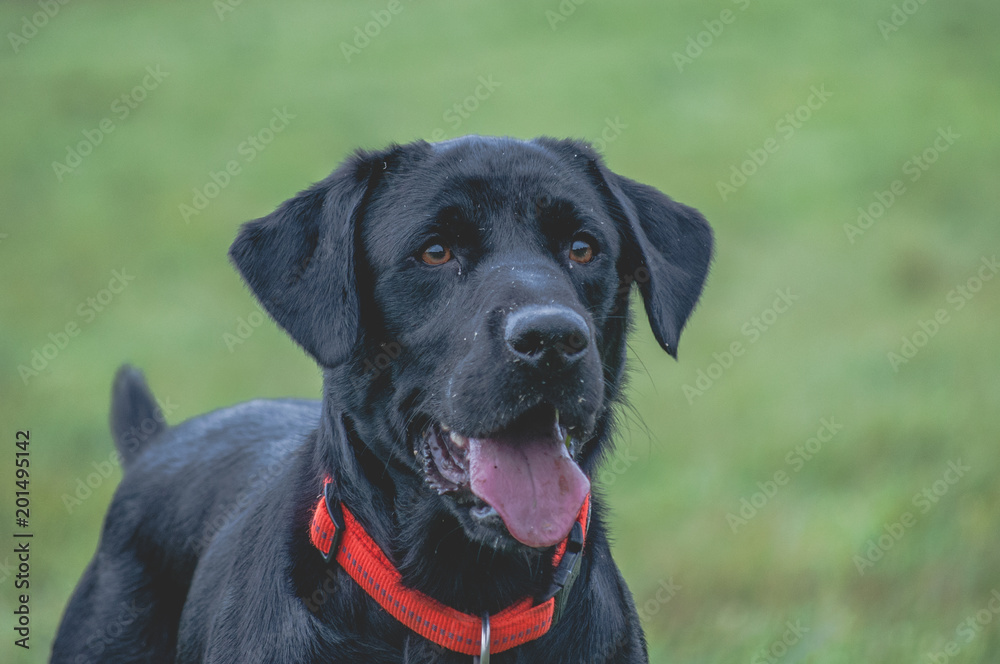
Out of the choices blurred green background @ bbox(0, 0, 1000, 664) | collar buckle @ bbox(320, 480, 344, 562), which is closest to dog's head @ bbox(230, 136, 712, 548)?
collar buckle @ bbox(320, 480, 344, 562)

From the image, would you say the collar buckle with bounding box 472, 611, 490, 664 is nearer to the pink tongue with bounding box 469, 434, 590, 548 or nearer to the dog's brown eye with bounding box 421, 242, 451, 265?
the pink tongue with bounding box 469, 434, 590, 548

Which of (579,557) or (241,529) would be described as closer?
(579,557)

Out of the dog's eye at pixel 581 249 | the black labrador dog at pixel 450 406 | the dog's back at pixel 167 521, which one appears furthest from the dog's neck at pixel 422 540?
the dog's eye at pixel 581 249

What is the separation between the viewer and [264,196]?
45.5 ft

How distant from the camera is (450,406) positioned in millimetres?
2939

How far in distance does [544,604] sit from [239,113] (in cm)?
1493

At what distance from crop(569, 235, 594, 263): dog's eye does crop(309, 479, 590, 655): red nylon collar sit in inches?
39.0

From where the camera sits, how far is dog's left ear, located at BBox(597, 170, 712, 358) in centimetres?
337

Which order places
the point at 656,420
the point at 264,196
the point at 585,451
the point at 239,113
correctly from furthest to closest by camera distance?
1. the point at 239,113
2. the point at 264,196
3. the point at 656,420
4. the point at 585,451

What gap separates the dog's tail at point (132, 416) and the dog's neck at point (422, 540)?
190 cm

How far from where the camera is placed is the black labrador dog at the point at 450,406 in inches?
112

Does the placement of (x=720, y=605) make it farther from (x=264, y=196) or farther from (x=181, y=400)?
(x=264, y=196)

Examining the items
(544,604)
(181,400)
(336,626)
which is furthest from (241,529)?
(181,400)

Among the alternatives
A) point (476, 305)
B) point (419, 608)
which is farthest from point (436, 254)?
point (419, 608)
